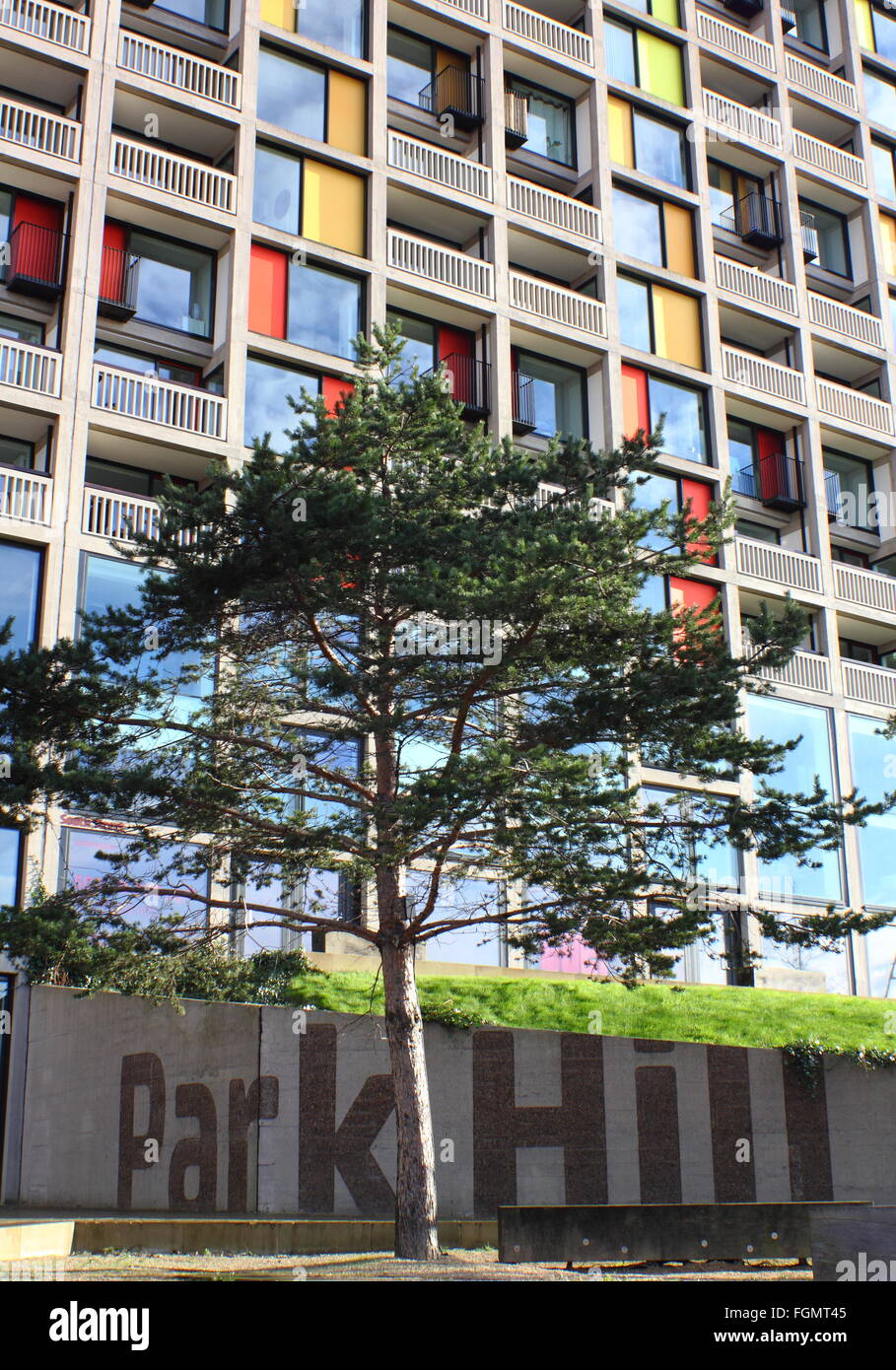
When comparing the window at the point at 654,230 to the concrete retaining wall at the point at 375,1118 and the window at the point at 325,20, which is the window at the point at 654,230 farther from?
the concrete retaining wall at the point at 375,1118

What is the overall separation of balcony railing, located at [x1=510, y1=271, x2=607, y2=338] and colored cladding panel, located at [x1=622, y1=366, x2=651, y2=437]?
1.17m

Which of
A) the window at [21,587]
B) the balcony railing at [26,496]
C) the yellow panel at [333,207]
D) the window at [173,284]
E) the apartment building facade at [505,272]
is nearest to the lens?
the window at [21,587]

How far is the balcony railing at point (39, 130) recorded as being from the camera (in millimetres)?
25953

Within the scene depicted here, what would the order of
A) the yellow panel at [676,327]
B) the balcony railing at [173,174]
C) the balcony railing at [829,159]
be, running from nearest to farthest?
the balcony railing at [173,174] < the yellow panel at [676,327] < the balcony railing at [829,159]

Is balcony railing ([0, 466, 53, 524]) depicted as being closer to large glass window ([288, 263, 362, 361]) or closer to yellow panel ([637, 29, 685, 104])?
large glass window ([288, 263, 362, 361])

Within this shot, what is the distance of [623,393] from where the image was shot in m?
33.2

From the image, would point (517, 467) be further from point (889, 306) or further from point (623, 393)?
point (889, 306)

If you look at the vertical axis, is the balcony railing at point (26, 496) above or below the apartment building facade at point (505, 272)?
below

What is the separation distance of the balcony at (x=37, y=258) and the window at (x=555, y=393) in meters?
10.8

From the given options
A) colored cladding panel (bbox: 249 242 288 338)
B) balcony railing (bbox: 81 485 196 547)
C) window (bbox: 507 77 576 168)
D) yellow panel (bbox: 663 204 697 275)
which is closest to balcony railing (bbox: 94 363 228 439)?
balcony railing (bbox: 81 485 196 547)

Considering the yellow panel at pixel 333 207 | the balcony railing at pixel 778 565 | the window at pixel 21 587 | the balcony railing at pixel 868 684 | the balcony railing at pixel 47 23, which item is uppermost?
the balcony railing at pixel 47 23

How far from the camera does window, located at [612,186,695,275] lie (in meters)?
34.7

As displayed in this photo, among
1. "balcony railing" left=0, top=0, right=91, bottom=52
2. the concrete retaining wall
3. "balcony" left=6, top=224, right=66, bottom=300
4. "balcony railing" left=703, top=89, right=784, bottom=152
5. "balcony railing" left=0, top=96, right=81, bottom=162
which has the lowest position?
the concrete retaining wall

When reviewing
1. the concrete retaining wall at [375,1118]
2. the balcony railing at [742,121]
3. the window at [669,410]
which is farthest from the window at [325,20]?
the concrete retaining wall at [375,1118]
